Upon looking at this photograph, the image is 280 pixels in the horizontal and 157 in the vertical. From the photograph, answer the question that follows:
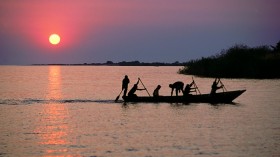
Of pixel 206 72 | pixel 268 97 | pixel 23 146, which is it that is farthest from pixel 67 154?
pixel 206 72

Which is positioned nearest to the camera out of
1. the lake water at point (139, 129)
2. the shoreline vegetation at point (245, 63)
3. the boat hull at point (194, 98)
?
the lake water at point (139, 129)

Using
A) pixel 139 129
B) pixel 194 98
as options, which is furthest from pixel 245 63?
pixel 139 129

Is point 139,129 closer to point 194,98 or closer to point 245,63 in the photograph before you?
point 194,98

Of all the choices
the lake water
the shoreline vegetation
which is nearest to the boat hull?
the lake water

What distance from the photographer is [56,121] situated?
3055 centimetres

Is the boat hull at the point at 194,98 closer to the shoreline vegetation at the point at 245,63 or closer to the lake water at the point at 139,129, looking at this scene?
the lake water at the point at 139,129

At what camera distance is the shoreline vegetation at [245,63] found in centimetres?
7994

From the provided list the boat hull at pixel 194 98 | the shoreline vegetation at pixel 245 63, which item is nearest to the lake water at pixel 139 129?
the boat hull at pixel 194 98

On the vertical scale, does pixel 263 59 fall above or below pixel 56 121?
above

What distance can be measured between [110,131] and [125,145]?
13.2 ft

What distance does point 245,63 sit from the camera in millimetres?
82250

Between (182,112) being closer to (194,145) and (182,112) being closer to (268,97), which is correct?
(194,145)

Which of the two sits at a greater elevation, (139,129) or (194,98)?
(194,98)

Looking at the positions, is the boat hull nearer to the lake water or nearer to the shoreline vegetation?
the lake water
